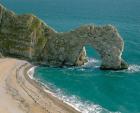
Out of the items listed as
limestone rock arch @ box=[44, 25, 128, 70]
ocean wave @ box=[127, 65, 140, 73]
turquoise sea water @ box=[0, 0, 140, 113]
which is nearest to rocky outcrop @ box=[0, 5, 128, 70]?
limestone rock arch @ box=[44, 25, 128, 70]

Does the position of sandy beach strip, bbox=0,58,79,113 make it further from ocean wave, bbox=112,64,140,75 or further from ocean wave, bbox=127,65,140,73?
ocean wave, bbox=127,65,140,73

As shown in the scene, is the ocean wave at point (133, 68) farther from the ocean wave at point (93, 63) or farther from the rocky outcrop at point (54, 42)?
the ocean wave at point (93, 63)

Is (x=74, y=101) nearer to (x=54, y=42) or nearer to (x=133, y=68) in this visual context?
(x=133, y=68)

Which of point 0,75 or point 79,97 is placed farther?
point 0,75

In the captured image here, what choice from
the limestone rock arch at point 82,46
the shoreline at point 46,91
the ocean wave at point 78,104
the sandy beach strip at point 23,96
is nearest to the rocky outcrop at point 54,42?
the limestone rock arch at point 82,46

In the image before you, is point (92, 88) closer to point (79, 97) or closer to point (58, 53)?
point (79, 97)

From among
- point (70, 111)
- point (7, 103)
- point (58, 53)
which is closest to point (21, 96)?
point (7, 103)

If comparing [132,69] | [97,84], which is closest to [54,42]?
[97,84]
